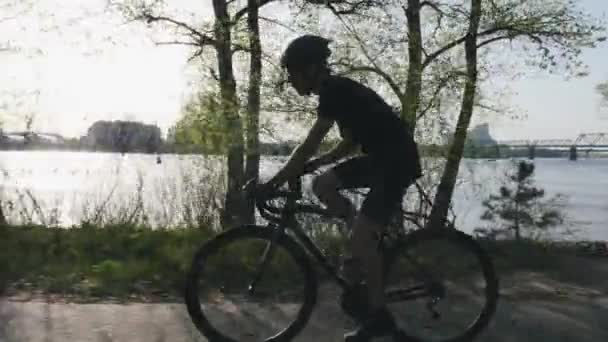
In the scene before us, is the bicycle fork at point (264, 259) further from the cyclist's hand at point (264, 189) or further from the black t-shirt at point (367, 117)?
the black t-shirt at point (367, 117)

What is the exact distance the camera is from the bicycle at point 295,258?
13.3 ft

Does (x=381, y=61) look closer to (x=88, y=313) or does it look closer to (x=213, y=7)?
(x=213, y=7)

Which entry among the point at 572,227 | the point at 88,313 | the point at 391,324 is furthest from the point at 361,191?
the point at 572,227

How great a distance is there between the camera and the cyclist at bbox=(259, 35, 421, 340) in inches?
149

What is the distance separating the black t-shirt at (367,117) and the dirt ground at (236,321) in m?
1.14

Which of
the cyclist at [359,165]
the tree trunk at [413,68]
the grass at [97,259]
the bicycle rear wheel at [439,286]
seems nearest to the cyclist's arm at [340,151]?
the cyclist at [359,165]

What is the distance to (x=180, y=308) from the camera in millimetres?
5176

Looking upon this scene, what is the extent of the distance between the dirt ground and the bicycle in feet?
0.53

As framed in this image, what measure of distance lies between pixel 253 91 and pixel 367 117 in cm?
957

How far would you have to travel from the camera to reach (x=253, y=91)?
13.2 meters

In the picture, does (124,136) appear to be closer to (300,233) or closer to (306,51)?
(300,233)

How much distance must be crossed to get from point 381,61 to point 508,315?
8.36 metres

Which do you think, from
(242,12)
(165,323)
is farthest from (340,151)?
(242,12)

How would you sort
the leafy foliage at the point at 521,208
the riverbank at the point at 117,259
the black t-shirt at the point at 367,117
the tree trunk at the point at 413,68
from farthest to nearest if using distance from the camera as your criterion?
the leafy foliage at the point at 521,208
the tree trunk at the point at 413,68
the riverbank at the point at 117,259
the black t-shirt at the point at 367,117
